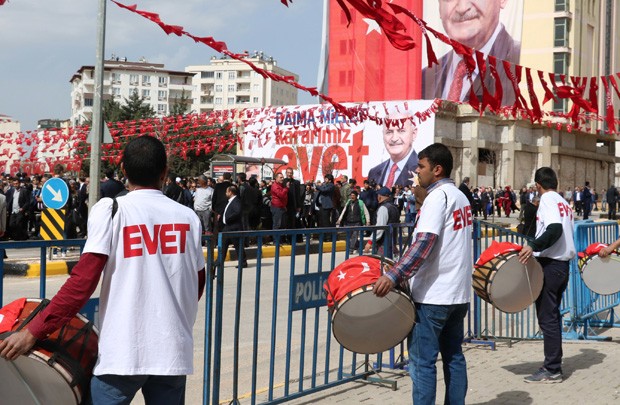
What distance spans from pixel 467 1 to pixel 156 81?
87239 mm

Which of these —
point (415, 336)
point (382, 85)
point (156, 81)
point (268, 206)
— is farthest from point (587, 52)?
point (156, 81)

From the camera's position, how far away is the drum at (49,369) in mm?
3131

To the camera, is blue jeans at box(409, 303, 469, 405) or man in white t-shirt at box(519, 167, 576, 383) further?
man in white t-shirt at box(519, 167, 576, 383)

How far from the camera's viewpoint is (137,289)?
328cm

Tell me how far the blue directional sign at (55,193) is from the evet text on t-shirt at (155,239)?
491 inches

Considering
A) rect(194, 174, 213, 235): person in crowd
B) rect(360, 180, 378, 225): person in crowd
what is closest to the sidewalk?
rect(194, 174, 213, 235): person in crowd

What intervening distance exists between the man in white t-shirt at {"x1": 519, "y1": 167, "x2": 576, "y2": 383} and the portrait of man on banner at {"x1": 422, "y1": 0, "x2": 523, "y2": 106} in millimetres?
49487

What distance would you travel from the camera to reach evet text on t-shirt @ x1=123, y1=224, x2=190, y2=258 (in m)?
3.26

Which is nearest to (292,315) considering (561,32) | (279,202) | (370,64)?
(279,202)

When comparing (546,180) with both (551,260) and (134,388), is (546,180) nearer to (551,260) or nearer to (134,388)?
(551,260)

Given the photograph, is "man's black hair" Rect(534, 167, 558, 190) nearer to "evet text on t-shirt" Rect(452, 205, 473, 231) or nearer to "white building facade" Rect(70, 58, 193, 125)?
"evet text on t-shirt" Rect(452, 205, 473, 231)

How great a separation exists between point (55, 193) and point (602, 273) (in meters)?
10.5

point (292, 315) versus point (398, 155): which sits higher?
point (398, 155)

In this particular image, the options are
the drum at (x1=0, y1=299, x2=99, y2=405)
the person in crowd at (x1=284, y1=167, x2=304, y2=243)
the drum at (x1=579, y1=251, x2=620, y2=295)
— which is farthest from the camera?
the person in crowd at (x1=284, y1=167, x2=304, y2=243)
